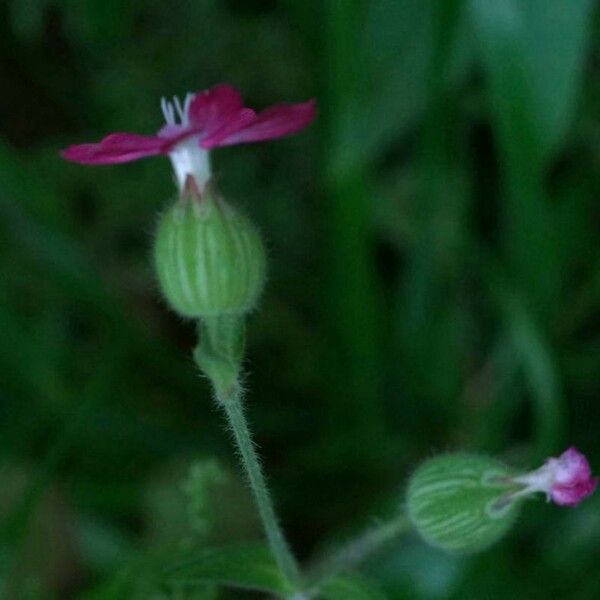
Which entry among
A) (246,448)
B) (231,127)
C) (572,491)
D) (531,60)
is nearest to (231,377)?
(246,448)

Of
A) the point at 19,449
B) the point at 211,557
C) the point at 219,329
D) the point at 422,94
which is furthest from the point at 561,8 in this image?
the point at 19,449

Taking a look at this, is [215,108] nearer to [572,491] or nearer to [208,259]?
[208,259]

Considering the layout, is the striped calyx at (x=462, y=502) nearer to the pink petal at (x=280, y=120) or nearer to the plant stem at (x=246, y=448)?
the plant stem at (x=246, y=448)

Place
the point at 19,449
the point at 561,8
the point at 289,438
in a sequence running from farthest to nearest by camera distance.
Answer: the point at 289,438 → the point at 19,449 → the point at 561,8

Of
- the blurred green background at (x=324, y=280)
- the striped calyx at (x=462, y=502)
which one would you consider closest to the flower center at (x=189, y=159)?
the striped calyx at (x=462, y=502)

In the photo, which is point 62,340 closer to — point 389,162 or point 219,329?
point 389,162
